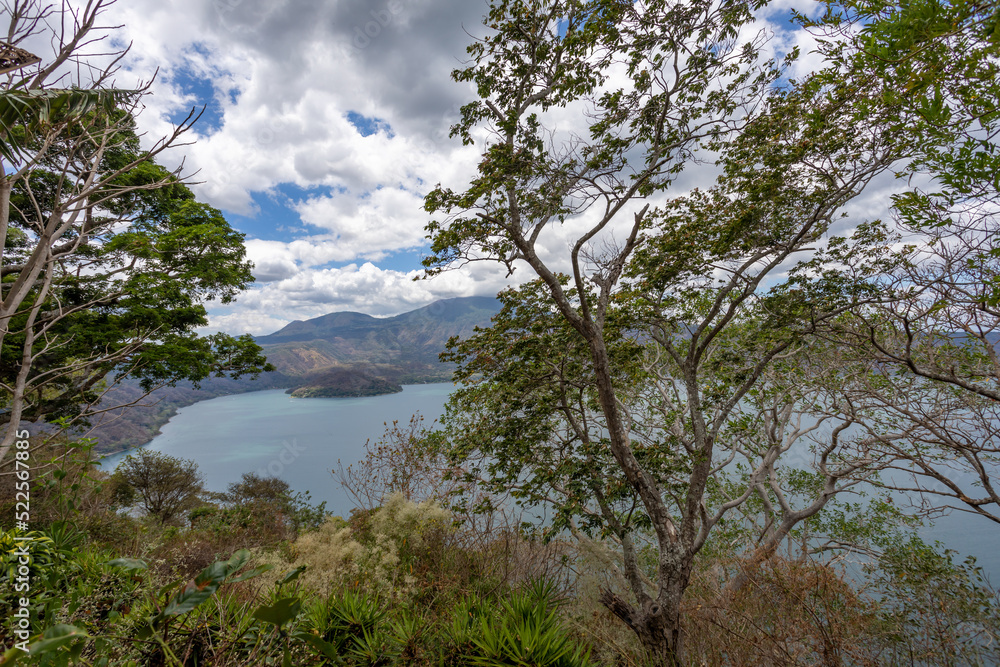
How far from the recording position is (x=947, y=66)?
2.27 m

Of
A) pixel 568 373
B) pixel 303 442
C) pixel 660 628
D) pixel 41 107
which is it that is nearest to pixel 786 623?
pixel 660 628

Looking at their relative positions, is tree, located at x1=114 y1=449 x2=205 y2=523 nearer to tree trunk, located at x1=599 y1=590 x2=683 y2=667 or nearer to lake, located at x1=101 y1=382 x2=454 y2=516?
lake, located at x1=101 y1=382 x2=454 y2=516

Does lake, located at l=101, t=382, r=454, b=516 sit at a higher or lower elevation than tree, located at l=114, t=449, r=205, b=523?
lower

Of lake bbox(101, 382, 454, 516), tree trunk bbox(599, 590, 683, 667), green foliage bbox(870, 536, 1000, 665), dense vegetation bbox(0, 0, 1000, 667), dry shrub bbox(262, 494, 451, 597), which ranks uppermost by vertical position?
dense vegetation bbox(0, 0, 1000, 667)

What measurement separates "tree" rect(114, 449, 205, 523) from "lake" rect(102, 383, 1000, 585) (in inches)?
215

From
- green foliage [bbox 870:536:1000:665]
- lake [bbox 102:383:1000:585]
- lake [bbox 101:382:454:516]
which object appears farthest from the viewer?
lake [bbox 101:382:454:516]

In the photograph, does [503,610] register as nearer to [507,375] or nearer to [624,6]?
[507,375]

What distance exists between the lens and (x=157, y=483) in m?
13.6

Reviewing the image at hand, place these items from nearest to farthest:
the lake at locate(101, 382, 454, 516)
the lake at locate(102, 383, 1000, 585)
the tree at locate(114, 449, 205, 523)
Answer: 1. the tree at locate(114, 449, 205, 523)
2. the lake at locate(102, 383, 1000, 585)
3. the lake at locate(101, 382, 454, 516)

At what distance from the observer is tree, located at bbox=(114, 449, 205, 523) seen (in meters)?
13.3

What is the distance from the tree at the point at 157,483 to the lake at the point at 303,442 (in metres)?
5.46

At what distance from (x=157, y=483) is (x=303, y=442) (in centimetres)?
4262

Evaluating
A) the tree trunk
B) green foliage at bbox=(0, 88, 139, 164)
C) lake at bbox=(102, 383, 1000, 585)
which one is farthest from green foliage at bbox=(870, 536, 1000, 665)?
green foliage at bbox=(0, 88, 139, 164)

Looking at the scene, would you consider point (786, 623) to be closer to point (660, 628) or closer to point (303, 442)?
point (660, 628)
